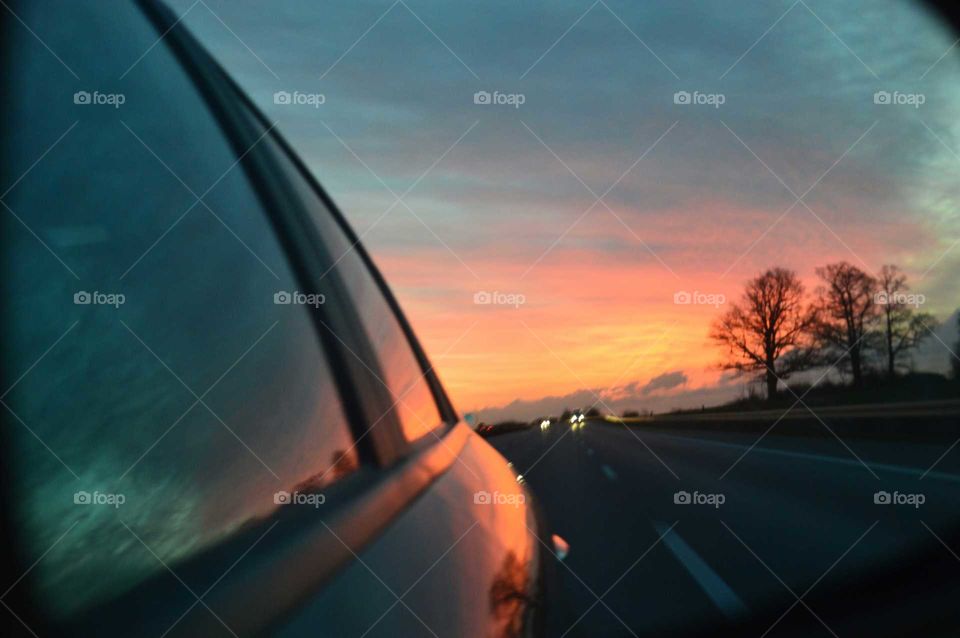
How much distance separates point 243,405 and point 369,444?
886 mm

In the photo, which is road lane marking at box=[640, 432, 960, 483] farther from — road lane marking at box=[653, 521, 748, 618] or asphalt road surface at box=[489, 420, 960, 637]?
road lane marking at box=[653, 521, 748, 618]

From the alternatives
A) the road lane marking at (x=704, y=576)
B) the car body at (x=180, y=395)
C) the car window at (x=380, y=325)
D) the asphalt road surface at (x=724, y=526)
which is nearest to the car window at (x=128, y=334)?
the car body at (x=180, y=395)

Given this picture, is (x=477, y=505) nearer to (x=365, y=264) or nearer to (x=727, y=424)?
(x=365, y=264)

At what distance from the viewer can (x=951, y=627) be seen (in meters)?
2.94

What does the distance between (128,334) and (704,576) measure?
5438 millimetres

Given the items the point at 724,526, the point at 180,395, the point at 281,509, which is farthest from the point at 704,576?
the point at 180,395

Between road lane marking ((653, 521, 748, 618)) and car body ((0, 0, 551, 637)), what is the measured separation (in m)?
1.97

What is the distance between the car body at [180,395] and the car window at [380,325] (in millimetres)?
249

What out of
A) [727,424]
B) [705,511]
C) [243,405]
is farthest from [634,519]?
[727,424]

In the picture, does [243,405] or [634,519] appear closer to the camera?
[243,405]

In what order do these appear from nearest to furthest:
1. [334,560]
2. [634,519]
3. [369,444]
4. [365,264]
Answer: [334,560], [369,444], [365,264], [634,519]

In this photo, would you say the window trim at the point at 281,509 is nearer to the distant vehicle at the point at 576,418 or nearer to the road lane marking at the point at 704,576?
the road lane marking at the point at 704,576

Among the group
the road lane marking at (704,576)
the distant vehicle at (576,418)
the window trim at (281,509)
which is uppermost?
the distant vehicle at (576,418)

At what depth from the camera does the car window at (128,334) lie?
1383 mm
